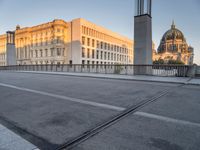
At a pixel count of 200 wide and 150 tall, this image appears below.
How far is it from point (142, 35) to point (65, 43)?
40768mm

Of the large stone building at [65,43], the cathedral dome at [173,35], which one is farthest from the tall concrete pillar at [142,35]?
the cathedral dome at [173,35]

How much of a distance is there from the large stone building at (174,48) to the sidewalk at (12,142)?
105 m

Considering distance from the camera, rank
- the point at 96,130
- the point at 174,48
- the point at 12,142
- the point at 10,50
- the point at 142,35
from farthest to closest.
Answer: the point at 174,48 → the point at 10,50 → the point at 142,35 → the point at 96,130 → the point at 12,142

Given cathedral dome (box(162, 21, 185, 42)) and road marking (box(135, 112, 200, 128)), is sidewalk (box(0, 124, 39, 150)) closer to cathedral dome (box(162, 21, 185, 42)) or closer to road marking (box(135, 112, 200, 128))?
road marking (box(135, 112, 200, 128))

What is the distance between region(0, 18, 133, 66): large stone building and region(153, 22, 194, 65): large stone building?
52.2 m

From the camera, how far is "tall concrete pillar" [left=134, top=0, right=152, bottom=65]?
1388 cm

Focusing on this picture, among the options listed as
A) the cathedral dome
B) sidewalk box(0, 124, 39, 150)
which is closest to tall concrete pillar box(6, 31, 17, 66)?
sidewalk box(0, 124, 39, 150)

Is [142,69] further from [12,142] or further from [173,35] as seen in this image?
[173,35]

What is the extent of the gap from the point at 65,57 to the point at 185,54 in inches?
3430

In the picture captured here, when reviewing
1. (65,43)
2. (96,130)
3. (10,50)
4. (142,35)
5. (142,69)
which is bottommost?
(96,130)

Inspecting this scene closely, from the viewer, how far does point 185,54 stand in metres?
100

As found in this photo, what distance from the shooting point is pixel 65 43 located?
50.7 metres

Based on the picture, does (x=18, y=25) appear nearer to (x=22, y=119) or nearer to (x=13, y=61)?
(x=13, y=61)

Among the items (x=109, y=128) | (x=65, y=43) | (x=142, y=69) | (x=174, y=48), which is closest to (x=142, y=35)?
(x=142, y=69)
